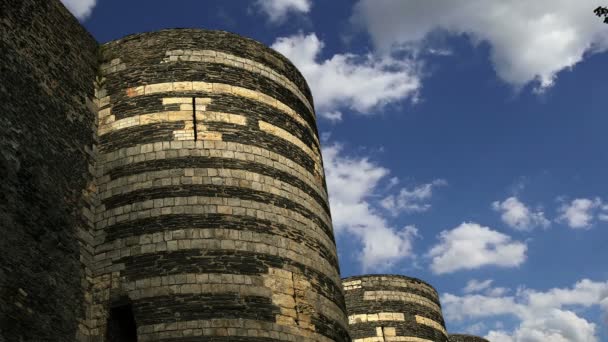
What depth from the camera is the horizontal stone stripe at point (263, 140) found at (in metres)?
12.1

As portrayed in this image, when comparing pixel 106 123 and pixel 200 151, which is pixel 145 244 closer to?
pixel 200 151

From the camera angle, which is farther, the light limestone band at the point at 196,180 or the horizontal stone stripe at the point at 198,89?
the horizontal stone stripe at the point at 198,89

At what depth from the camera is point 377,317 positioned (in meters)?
21.1

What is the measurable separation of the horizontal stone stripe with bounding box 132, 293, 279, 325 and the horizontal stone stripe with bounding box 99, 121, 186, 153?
2.95 meters

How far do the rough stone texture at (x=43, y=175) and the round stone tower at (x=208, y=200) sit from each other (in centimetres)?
46

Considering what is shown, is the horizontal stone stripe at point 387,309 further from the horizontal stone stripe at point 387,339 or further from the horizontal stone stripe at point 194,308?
the horizontal stone stripe at point 194,308

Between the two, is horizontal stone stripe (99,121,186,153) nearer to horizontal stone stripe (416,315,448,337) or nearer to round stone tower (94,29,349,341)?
round stone tower (94,29,349,341)

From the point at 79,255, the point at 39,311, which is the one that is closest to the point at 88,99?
the point at 79,255

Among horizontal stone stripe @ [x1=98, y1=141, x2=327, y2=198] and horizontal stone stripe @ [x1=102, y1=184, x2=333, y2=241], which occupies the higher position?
horizontal stone stripe @ [x1=98, y1=141, x2=327, y2=198]

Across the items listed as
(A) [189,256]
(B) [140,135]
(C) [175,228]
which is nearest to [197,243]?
(A) [189,256]

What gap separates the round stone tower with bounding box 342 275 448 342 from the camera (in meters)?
20.9

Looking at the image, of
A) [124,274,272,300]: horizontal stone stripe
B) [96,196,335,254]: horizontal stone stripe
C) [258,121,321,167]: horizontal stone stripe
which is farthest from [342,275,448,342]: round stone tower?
[124,274,272,300]: horizontal stone stripe

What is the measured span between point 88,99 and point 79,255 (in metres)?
3.14

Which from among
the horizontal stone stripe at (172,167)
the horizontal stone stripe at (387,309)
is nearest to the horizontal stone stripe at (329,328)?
the horizontal stone stripe at (172,167)
